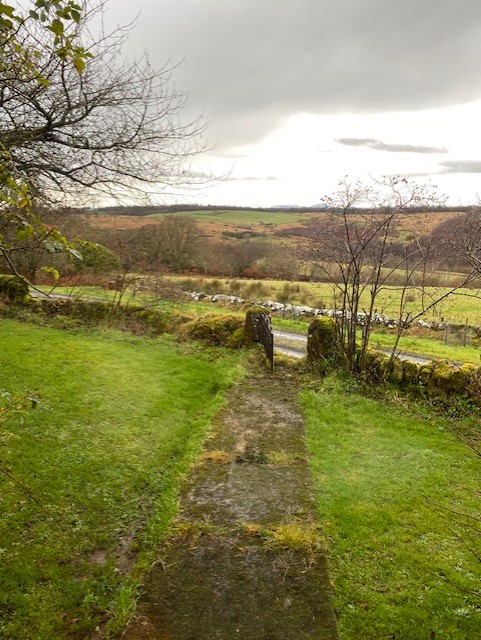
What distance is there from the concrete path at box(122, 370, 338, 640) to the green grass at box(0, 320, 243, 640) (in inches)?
10.7

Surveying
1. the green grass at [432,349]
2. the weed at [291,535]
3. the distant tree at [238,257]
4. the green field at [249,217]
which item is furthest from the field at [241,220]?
the weed at [291,535]

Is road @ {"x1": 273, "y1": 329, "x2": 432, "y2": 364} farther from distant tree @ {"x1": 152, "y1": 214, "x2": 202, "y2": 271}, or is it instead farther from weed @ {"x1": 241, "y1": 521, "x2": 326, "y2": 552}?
distant tree @ {"x1": 152, "y1": 214, "x2": 202, "y2": 271}

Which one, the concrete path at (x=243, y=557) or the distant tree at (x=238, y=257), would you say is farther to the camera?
the distant tree at (x=238, y=257)

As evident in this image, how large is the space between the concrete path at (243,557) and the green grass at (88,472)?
27 cm

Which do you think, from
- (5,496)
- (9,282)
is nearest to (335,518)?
(5,496)

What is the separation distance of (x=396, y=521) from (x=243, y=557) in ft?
6.39

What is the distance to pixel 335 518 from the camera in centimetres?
533

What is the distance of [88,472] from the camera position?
19.7 feet

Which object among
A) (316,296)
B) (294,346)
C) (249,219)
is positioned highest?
(249,219)

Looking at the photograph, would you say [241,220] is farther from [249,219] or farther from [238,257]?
[238,257]

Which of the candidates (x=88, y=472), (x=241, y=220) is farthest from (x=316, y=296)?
(x=241, y=220)

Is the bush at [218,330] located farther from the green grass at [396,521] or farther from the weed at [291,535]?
the weed at [291,535]

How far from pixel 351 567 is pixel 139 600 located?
2092 millimetres

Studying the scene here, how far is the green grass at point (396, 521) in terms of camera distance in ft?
13.2
